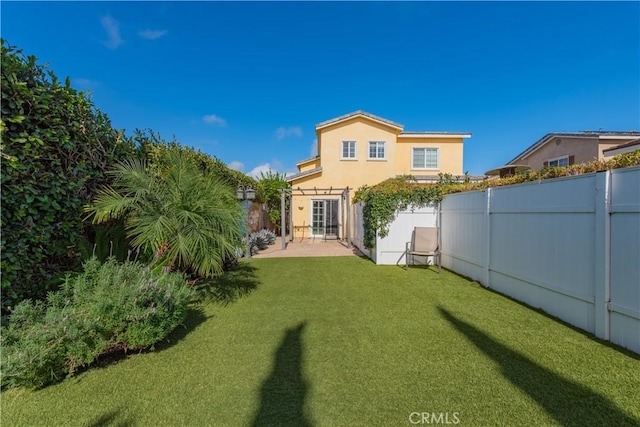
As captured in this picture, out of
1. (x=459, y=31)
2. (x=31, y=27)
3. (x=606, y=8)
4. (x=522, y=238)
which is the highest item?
(x=459, y=31)

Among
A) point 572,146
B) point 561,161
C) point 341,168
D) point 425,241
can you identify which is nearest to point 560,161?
point 561,161

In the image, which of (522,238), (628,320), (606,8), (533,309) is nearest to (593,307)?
(628,320)

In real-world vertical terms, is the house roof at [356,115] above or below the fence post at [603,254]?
above

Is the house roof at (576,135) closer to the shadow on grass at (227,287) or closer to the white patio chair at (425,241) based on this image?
the white patio chair at (425,241)

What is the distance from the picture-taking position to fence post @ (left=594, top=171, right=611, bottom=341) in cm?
355

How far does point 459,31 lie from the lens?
34.5 ft

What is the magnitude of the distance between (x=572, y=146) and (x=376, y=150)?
34.8ft

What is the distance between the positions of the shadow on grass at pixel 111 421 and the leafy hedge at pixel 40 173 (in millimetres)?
1758

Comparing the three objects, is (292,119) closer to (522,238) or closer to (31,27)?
(31,27)

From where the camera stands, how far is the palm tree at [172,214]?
4.08m

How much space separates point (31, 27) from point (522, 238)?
10036mm

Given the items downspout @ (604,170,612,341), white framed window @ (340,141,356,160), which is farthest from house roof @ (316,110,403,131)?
downspout @ (604,170,612,341)

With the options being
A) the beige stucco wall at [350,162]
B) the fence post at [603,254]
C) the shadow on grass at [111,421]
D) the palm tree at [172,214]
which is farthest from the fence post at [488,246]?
the beige stucco wall at [350,162]

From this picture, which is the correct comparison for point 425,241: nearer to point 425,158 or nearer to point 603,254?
point 603,254
